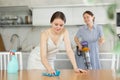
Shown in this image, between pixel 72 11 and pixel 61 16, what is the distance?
196 cm

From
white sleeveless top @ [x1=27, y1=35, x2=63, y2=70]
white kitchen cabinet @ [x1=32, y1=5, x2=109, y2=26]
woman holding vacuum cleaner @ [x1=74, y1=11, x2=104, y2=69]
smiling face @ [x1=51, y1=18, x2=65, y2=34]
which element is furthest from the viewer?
white kitchen cabinet @ [x1=32, y1=5, x2=109, y2=26]

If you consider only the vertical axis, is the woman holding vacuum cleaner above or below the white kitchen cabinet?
below

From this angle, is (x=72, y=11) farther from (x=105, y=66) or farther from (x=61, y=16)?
(x=61, y=16)

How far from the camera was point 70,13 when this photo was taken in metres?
4.03

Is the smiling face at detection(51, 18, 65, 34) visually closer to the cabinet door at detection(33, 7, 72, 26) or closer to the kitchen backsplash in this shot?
the cabinet door at detection(33, 7, 72, 26)

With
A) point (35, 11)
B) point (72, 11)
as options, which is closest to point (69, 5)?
point (72, 11)

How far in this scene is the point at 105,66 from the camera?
12.3 feet

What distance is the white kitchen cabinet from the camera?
3.95 meters

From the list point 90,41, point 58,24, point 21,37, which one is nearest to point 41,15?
point 21,37

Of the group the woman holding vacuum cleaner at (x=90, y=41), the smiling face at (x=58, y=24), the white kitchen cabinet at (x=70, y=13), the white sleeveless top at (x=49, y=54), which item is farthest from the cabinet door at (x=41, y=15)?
the smiling face at (x=58, y=24)

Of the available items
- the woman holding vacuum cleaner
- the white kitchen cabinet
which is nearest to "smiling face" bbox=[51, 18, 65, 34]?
the woman holding vacuum cleaner

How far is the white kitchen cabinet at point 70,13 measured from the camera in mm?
3953

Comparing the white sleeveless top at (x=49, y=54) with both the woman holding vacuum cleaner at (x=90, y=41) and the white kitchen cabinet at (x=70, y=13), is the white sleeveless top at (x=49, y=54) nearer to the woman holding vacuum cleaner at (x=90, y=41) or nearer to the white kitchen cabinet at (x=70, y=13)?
the woman holding vacuum cleaner at (x=90, y=41)

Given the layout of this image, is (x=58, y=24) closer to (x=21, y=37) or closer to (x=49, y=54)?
(x=49, y=54)
